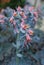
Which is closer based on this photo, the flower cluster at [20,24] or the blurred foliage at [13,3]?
the flower cluster at [20,24]

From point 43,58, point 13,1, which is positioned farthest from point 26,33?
point 13,1

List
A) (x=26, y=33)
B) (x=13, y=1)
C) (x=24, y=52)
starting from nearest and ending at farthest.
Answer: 1. (x=26, y=33)
2. (x=24, y=52)
3. (x=13, y=1)

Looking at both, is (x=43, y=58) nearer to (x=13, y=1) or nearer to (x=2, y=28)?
(x=2, y=28)

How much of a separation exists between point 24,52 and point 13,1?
213 centimetres

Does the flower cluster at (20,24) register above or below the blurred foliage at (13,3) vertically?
above

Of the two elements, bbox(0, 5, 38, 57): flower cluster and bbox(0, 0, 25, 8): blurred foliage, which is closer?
bbox(0, 5, 38, 57): flower cluster

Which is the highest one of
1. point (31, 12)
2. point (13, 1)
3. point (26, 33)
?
point (31, 12)

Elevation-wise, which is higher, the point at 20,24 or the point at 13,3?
the point at 20,24

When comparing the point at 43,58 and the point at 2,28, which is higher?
the point at 2,28

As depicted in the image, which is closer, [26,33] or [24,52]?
[26,33]

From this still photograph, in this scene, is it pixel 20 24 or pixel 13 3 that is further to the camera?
pixel 13 3

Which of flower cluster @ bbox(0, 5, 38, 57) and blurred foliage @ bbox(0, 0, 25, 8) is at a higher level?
flower cluster @ bbox(0, 5, 38, 57)

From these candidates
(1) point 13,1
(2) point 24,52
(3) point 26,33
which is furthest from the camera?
(1) point 13,1

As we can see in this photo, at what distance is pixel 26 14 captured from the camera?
5.77ft
